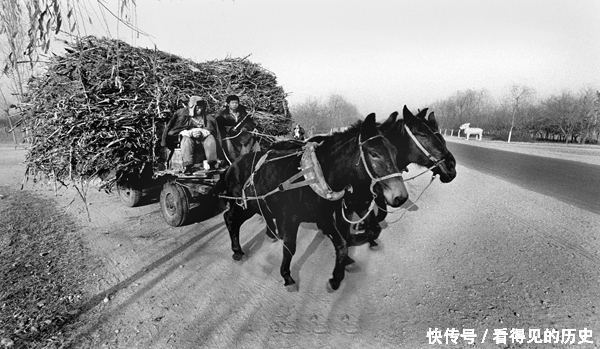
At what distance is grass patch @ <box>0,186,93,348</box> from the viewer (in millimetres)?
2674

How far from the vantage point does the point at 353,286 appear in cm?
372

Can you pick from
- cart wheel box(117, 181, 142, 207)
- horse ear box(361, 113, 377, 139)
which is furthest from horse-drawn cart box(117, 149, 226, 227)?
horse ear box(361, 113, 377, 139)

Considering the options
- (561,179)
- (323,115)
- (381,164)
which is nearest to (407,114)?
(381,164)

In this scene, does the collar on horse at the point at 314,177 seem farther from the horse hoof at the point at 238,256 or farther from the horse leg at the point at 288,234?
the horse hoof at the point at 238,256

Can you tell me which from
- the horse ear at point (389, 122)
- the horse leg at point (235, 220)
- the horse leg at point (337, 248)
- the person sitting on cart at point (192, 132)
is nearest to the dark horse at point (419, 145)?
the horse ear at point (389, 122)

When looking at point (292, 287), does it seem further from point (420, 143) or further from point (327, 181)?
point (420, 143)

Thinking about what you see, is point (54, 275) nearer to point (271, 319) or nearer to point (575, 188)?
point (271, 319)

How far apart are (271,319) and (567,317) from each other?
9.77 feet

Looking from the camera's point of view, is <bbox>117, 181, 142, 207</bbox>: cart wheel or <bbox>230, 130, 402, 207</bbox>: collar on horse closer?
<bbox>230, 130, 402, 207</bbox>: collar on horse

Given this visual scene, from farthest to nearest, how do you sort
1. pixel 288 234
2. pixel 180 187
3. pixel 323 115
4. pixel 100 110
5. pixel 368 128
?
1. pixel 323 115
2. pixel 180 187
3. pixel 100 110
4. pixel 288 234
5. pixel 368 128

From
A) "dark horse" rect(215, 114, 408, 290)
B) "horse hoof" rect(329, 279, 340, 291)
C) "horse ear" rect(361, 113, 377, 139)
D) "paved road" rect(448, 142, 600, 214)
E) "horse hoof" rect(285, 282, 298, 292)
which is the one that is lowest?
"horse hoof" rect(285, 282, 298, 292)

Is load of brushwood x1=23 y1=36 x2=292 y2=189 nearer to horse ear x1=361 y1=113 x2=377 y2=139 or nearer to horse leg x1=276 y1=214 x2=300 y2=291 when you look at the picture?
horse leg x1=276 y1=214 x2=300 y2=291

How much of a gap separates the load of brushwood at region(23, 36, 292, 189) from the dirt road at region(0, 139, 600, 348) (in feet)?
4.21

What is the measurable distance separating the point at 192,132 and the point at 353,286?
11.7ft
